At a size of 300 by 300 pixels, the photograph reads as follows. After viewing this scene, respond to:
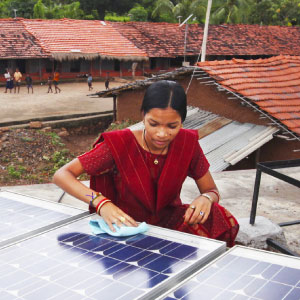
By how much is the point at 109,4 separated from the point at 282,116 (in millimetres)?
31058

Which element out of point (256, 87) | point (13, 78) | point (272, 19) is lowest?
point (13, 78)

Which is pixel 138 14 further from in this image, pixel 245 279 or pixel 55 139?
pixel 245 279

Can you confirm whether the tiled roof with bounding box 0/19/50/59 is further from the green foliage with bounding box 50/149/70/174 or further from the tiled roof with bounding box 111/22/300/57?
the green foliage with bounding box 50/149/70/174

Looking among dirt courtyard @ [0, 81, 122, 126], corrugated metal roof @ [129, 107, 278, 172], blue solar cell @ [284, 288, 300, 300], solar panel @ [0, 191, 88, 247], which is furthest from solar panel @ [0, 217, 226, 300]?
dirt courtyard @ [0, 81, 122, 126]

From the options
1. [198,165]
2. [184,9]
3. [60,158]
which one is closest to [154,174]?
[198,165]

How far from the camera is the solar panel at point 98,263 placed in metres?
1.32

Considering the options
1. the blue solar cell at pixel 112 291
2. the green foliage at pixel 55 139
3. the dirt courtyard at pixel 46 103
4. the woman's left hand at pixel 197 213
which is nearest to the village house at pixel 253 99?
the woman's left hand at pixel 197 213

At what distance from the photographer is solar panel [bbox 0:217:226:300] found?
1.32 metres

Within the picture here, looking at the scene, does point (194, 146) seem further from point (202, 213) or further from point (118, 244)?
point (118, 244)

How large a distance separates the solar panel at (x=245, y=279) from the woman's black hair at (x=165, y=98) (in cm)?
86

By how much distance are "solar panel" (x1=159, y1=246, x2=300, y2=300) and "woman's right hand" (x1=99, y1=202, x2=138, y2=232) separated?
50cm

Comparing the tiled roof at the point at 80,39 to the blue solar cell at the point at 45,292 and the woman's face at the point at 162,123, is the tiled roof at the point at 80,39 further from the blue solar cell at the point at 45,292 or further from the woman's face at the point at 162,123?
the blue solar cell at the point at 45,292

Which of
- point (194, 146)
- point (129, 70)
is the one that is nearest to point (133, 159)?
point (194, 146)

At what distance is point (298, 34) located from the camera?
29203 millimetres
